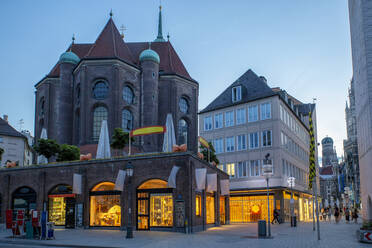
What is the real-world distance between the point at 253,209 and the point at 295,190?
7.65 m

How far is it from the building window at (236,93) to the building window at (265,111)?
12.6ft

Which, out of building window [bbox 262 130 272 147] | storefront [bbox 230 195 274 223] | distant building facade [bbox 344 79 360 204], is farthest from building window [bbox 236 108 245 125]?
distant building facade [bbox 344 79 360 204]

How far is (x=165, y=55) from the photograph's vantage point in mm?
55688

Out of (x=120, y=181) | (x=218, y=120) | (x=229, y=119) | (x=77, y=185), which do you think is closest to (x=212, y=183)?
(x=120, y=181)

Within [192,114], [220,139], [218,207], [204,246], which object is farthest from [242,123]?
[204,246]

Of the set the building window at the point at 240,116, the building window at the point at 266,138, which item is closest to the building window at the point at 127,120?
the building window at the point at 240,116

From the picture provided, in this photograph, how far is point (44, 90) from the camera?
174 feet

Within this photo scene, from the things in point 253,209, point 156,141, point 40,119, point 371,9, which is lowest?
point 253,209

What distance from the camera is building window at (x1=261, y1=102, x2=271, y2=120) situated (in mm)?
47031

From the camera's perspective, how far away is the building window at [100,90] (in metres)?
45.8

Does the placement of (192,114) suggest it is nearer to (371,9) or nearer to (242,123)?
(242,123)

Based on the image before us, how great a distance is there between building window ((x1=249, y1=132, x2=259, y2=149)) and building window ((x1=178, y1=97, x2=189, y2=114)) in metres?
10.1

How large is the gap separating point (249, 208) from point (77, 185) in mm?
23182

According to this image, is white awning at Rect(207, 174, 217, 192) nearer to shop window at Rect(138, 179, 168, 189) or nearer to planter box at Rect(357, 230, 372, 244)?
shop window at Rect(138, 179, 168, 189)
